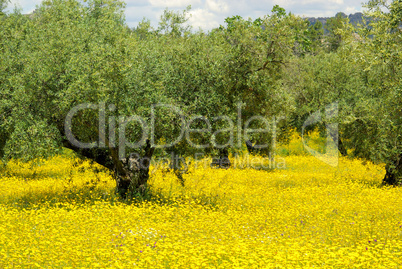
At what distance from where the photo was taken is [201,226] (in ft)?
37.4

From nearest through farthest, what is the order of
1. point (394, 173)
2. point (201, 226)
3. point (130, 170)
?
1. point (201, 226)
2. point (130, 170)
3. point (394, 173)

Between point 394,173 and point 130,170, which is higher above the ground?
point 130,170

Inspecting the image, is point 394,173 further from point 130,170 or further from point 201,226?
point 201,226

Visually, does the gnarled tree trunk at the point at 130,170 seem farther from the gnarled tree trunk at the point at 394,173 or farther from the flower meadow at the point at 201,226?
the gnarled tree trunk at the point at 394,173

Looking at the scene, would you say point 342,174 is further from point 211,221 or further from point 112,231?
point 112,231

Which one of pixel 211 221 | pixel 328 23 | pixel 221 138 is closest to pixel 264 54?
pixel 221 138

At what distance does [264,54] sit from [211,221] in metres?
7.85

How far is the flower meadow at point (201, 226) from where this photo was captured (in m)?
8.47

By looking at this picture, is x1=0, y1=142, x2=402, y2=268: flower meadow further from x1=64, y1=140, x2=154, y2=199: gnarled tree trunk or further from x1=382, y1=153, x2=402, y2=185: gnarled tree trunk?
x1=382, y1=153, x2=402, y2=185: gnarled tree trunk

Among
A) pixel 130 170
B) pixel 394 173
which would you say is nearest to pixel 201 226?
pixel 130 170

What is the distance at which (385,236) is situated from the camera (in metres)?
11.4

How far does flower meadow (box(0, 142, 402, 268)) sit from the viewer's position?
8469 millimetres

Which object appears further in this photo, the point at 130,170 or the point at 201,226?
the point at 130,170

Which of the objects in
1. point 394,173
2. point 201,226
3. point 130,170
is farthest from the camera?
point 394,173
